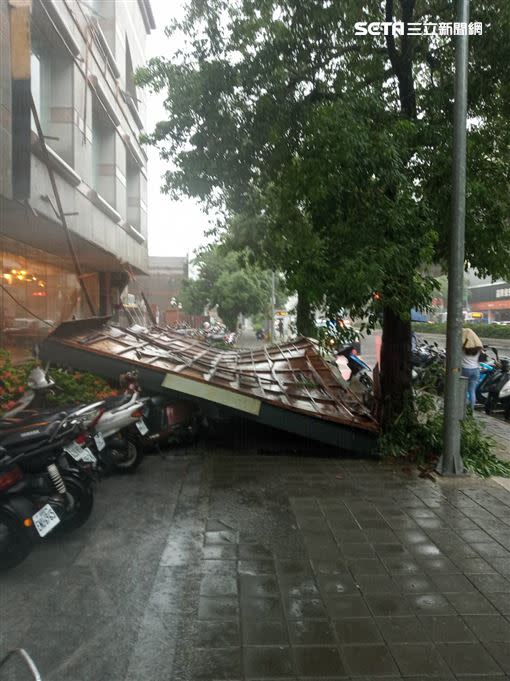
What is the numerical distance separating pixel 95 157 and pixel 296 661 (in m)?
13.9

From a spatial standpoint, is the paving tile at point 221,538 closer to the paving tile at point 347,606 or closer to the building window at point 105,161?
the paving tile at point 347,606

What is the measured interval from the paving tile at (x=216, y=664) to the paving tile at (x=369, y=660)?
58 cm

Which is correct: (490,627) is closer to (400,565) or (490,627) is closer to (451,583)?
(451,583)

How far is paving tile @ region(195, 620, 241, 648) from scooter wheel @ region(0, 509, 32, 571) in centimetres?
141

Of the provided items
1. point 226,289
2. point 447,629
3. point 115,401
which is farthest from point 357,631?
point 226,289

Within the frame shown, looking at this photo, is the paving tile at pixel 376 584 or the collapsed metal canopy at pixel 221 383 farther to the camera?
the collapsed metal canopy at pixel 221 383

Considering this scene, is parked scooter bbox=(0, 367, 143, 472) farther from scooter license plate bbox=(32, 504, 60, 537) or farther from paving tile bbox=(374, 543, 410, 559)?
paving tile bbox=(374, 543, 410, 559)

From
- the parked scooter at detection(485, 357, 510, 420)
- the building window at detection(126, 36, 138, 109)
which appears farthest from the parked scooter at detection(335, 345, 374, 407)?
the building window at detection(126, 36, 138, 109)

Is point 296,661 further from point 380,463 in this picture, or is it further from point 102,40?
point 102,40

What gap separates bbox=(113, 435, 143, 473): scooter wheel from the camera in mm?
6426

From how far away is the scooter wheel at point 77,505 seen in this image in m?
4.55

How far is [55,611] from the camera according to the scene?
3514mm

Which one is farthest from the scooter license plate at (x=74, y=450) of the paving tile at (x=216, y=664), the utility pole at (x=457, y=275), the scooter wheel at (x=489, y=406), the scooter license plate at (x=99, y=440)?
the scooter wheel at (x=489, y=406)

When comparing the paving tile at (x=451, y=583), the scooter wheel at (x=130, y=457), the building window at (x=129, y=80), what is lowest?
the paving tile at (x=451, y=583)
